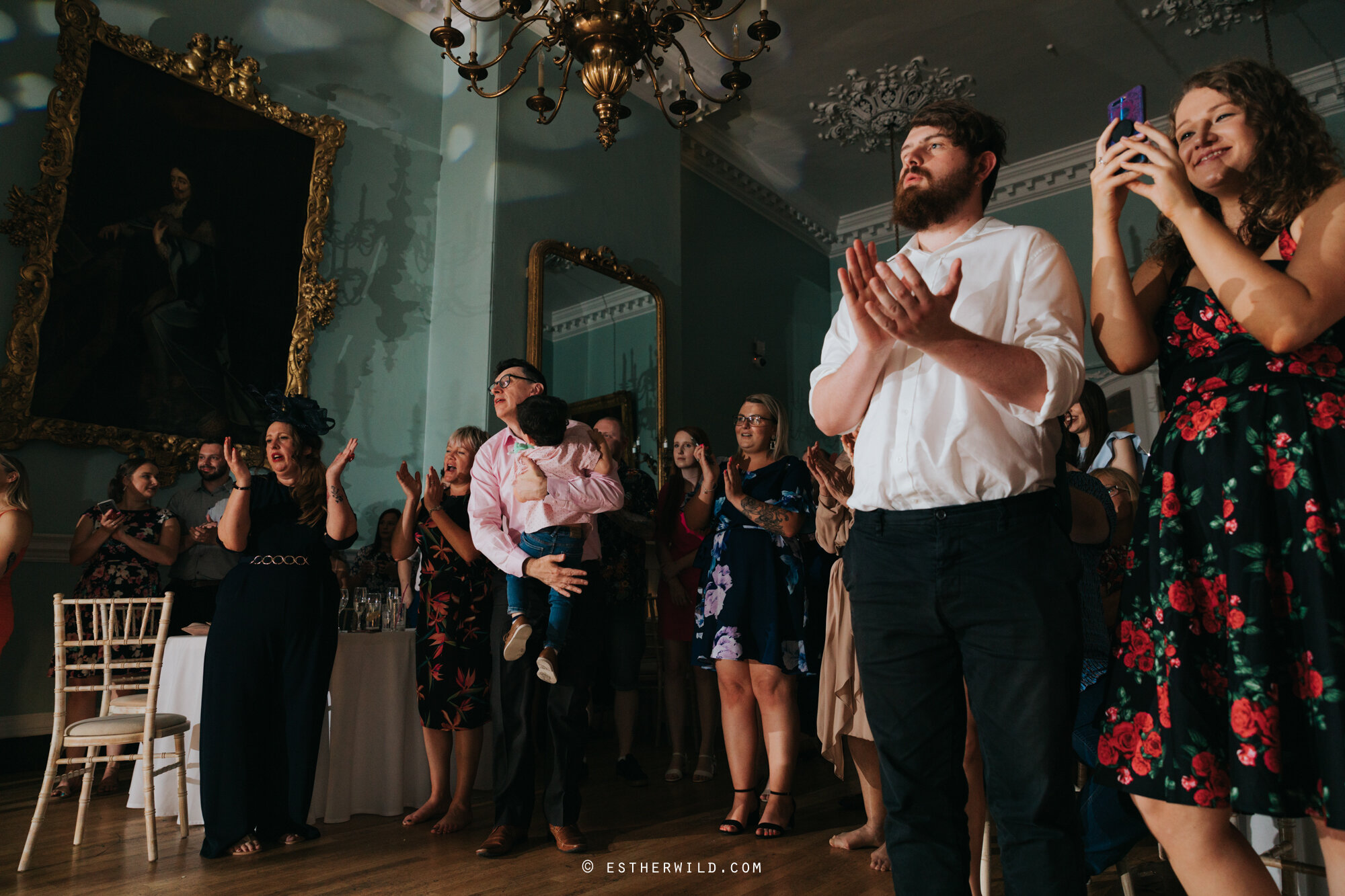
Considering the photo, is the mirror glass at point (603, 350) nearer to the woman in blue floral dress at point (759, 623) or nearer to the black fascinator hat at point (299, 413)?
the black fascinator hat at point (299, 413)

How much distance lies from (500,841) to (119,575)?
7.26 feet

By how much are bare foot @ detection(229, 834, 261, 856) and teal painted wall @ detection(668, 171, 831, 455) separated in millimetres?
3513

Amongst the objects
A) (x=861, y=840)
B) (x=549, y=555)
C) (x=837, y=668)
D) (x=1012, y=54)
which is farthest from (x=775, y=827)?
(x=1012, y=54)

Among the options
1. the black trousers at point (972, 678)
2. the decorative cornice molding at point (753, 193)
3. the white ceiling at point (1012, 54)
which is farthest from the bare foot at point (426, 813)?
the decorative cornice molding at point (753, 193)

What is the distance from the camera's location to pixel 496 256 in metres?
4.67

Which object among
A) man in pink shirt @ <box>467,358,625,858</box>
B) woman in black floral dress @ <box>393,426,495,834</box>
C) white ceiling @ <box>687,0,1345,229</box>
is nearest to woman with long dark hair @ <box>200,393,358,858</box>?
woman in black floral dress @ <box>393,426,495,834</box>

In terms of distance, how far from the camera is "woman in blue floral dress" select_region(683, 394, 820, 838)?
2910 millimetres

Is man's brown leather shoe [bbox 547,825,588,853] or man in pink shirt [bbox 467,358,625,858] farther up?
man in pink shirt [bbox 467,358,625,858]

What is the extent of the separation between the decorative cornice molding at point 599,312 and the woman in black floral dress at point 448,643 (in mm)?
1852

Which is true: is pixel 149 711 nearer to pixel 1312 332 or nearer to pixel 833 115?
pixel 1312 332

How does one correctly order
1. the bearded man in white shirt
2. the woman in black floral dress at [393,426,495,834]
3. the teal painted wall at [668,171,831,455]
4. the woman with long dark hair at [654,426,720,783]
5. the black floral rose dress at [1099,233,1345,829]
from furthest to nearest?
the teal painted wall at [668,171,831,455]
the woman with long dark hair at [654,426,720,783]
the woman in black floral dress at [393,426,495,834]
the bearded man in white shirt
the black floral rose dress at [1099,233,1345,829]

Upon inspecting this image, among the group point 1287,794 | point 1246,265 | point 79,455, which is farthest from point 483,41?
point 1287,794

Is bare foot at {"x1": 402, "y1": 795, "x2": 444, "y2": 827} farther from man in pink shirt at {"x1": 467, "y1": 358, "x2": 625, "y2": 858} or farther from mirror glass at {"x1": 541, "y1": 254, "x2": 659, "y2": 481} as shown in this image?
mirror glass at {"x1": 541, "y1": 254, "x2": 659, "y2": 481}

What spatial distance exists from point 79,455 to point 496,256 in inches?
86.5
